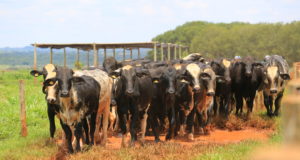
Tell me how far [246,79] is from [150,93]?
4761 mm

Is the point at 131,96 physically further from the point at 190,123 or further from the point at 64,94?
the point at 190,123

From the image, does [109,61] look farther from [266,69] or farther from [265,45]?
[265,45]

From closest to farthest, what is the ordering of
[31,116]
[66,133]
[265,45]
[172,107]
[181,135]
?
[66,133] < [172,107] < [181,135] < [31,116] < [265,45]

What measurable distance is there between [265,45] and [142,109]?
54834 millimetres

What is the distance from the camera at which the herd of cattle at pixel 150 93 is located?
8484 millimetres

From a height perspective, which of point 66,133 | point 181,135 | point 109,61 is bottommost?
point 181,135

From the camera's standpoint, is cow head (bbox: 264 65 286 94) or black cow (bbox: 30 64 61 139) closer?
black cow (bbox: 30 64 61 139)

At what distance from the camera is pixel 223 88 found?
13.4m

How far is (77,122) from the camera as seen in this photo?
852cm

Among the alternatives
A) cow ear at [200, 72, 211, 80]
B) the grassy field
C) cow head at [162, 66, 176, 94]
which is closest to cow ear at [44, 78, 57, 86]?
the grassy field

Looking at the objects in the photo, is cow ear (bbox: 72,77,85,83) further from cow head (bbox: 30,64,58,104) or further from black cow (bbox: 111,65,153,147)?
black cow (bbox: 111,65,153,147)

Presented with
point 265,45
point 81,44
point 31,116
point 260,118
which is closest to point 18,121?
point 31,116

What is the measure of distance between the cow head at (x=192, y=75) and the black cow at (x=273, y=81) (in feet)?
10.7

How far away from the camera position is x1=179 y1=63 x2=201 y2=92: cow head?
35.9 feet
